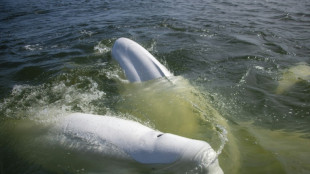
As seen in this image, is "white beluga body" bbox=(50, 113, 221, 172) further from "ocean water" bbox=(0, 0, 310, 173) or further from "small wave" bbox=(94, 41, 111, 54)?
"small wave" bbox=(94, 41, 111, 54)

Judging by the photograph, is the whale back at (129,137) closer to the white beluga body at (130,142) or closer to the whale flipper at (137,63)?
the white beluga body at (130,142)

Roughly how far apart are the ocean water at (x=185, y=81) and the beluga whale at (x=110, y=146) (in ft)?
0.19

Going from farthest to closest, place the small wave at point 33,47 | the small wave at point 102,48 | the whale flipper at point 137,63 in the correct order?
the small wave at point 33,47
the small wave at point 102,48
the whale flipper at point 137,63

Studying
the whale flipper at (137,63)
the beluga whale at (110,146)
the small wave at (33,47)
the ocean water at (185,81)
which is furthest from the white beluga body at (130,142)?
the small wave at (33,47)

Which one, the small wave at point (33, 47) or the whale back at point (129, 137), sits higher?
the small wave at point (33, 47)

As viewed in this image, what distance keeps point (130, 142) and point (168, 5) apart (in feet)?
42.0

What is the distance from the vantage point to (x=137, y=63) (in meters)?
5.44

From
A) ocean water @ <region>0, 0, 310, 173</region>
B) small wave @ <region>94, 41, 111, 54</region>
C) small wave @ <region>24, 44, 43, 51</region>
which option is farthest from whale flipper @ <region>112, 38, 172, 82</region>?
small wave @ <region>24, 44, 43, 51</region>

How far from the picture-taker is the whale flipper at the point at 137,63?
511cm

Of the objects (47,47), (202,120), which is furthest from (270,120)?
(47,47)

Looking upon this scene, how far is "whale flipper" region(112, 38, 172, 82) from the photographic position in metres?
5.11

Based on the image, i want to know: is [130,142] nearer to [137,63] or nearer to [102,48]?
[137,63]

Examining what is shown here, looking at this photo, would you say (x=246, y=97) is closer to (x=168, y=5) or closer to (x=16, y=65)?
(x=16, y=65)

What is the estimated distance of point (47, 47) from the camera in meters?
7.83
